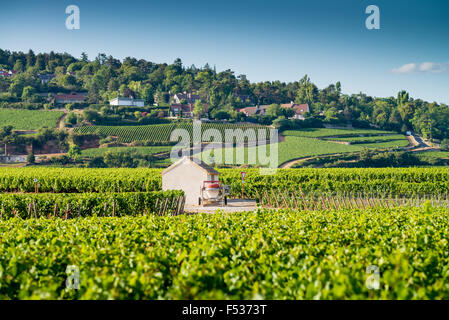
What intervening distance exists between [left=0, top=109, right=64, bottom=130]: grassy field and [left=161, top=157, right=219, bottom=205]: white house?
245 ft

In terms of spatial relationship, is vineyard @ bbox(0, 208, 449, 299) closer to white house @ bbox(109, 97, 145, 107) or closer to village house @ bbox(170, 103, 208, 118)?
village house @ bbox(170, 103, 208, 118)

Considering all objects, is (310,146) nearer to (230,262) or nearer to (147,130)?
(147,130)

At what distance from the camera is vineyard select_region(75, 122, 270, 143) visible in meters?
87.8

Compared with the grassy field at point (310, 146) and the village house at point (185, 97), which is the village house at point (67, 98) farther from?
the grassy field at point (310, 146)

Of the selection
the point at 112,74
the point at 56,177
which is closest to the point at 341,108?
the point at 112,74

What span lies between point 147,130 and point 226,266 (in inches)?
3452

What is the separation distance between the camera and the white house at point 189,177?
26234 mm

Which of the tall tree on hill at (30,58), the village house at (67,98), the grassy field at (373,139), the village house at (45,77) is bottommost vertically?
the grassy field at (373,139)

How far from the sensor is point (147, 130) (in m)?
91.9

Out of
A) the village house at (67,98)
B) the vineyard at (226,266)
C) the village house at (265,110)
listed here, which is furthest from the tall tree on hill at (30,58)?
the vineyard at (226,266)

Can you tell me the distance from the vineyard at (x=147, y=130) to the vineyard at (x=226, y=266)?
79.8m

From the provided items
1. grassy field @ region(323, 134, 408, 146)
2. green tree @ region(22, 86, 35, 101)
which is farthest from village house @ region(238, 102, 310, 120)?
green tree @ region(22, 86, 35, 101)

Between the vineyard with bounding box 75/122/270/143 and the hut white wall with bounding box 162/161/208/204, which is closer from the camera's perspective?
the hut white wall with bounding box 162/161/208/204

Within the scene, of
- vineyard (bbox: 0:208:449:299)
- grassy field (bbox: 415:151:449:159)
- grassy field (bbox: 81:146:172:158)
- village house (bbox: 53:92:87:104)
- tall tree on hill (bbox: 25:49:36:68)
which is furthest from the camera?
tall tree on hill (bbox: 25:49:36:68)
